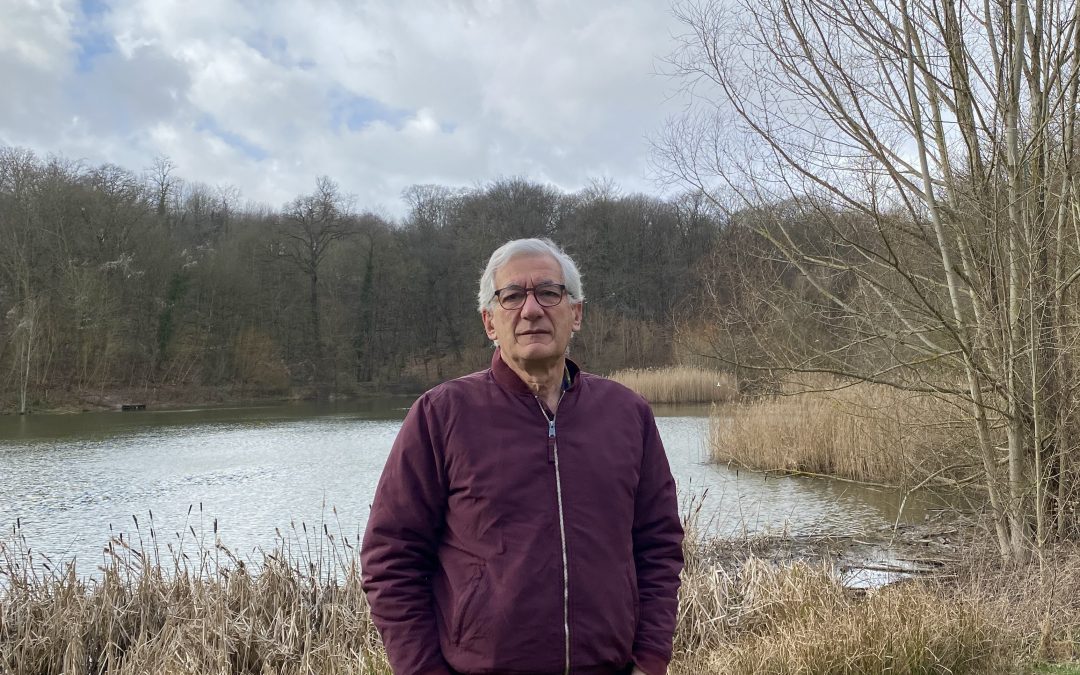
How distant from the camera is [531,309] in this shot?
1919mm

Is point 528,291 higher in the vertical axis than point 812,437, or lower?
higher

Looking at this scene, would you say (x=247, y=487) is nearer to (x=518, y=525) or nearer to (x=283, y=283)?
(x=518, y=525)

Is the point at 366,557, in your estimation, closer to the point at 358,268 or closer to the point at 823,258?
the point at 823,258

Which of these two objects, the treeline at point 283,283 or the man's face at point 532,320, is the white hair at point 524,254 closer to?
the man's face at point 532,320

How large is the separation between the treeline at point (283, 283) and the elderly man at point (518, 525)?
28782 millimetres

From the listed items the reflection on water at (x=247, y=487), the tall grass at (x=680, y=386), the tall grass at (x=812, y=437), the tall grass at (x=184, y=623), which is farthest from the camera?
the tall grass at (x=680, y=386)

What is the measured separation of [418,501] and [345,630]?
316cm

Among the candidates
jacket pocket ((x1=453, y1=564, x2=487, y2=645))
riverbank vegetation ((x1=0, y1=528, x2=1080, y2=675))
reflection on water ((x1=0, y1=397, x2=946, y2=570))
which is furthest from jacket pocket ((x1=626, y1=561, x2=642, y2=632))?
reflection on water ((x1=0, y1=397, x2=946, y2=570))

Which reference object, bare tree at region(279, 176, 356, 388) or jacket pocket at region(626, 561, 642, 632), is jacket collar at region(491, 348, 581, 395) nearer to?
jacket pocket at region(626, 561, 642, 632)

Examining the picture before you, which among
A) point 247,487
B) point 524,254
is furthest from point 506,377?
point 247,487

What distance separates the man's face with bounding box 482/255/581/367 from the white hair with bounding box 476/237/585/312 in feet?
0.04

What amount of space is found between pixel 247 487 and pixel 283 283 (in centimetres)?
2957

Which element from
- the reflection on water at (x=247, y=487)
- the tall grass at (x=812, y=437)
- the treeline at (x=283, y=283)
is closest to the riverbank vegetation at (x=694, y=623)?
the reflection on water at (x=247, y=487)

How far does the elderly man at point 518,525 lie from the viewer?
1759 millimetres
